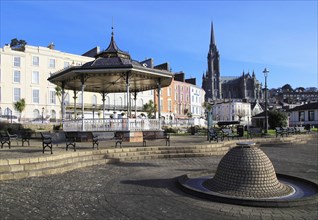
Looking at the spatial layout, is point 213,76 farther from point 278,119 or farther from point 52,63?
point 278,119

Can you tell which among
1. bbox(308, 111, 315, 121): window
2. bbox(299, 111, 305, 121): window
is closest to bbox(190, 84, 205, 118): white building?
bbox(299, 111, 305, 121): window

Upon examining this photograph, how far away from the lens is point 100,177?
9352 mm

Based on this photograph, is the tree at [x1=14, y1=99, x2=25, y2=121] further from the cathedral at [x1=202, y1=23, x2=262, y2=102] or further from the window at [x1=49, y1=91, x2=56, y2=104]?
the cathedral at [x1=202, y1=23, x2=262, y2=102]

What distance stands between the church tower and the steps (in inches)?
6536

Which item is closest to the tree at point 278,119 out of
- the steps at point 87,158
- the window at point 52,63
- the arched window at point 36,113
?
the steps at point 87,158

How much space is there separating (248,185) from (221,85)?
18804 cm

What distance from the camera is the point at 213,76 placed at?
182 m

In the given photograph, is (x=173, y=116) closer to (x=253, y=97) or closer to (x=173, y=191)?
(x=173, y=191)

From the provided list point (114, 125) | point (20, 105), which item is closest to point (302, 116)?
point (114, 125)

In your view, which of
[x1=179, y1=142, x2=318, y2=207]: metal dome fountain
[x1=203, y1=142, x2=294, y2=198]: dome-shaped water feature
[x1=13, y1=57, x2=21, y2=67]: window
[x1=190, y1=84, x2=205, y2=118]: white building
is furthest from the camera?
[x1=190, y1=84, x2=205, y2=118]: white building

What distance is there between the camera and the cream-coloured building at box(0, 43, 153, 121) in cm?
5228

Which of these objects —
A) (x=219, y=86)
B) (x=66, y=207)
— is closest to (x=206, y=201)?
(x=66, y=207)

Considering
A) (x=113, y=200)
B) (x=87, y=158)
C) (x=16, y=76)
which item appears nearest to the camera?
(x=113, y=200)

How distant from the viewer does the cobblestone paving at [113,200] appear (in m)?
5.70
